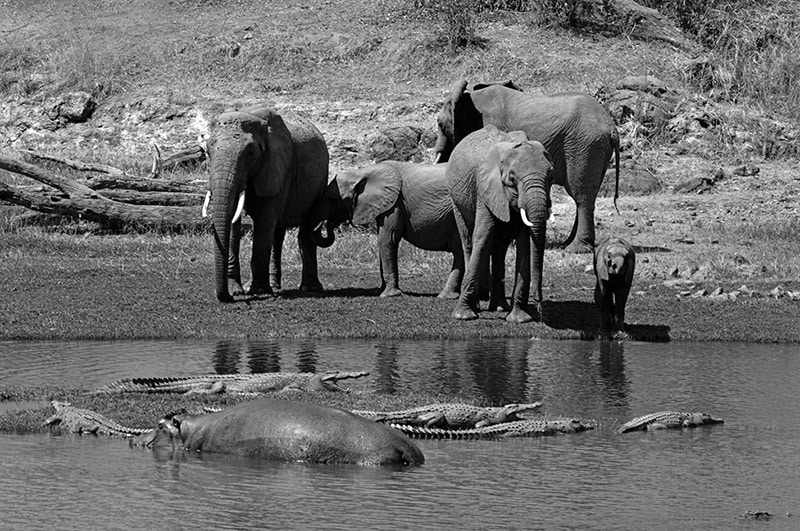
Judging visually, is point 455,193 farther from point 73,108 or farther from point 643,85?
point 73,108

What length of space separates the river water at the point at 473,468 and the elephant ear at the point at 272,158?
3937mm

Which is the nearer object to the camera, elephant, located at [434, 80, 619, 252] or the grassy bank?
the grassy bank

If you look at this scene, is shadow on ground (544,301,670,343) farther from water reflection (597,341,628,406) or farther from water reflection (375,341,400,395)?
water reflection (375,341,400,395)

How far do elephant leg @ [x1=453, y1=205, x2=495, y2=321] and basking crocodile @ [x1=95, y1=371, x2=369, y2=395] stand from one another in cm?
475

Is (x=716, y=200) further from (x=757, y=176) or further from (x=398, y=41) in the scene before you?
(x=398, y=41)

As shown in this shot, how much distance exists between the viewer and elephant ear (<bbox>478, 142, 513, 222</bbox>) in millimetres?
16938

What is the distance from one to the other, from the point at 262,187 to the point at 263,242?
2.41 feet

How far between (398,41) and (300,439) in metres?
23.0

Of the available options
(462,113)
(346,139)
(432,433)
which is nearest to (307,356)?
(432,433)

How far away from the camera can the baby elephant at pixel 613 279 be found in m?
16.4

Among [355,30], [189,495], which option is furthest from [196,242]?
[189,495]

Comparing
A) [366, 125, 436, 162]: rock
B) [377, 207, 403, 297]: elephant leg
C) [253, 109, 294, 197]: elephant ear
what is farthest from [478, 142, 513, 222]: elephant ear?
[366, 125, 436, 162]: rock

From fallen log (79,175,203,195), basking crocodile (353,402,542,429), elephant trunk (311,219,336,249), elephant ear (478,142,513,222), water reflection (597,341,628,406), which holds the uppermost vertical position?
elephant ear (478,142,513,222)

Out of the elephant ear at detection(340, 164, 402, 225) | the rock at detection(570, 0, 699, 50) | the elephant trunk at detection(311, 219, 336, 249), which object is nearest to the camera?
the elephant ear at detection(340, 164, 402, 225)
